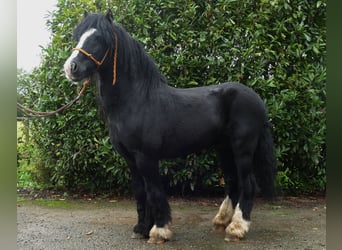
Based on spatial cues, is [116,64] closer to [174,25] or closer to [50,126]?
[174,25]

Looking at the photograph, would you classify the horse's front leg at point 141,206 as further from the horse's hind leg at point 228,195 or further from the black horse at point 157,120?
the horse's hind leg at point 228,195

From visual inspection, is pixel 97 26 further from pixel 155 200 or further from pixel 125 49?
pixel 155 200

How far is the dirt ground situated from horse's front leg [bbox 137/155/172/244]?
0.36 ft

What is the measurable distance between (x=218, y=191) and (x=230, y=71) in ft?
6.19

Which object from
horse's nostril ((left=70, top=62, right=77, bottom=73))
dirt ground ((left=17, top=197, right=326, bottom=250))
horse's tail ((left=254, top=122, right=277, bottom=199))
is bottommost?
dirt ground ((left=17, top=197, right=326, bottom=250))

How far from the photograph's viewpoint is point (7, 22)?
108 cm

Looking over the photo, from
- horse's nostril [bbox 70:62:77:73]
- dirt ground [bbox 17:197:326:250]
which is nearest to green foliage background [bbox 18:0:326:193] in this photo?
dirt ground [bbox 17:197:326:250]

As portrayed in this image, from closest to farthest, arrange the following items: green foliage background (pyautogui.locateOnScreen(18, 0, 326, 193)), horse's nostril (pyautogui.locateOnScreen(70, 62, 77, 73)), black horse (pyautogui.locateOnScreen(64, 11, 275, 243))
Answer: horse's nostril (pyautogui.locateOnScreen(70, 62, 77, 73)) → black horse (pyautogui.locateOnScreen(64, 11, 275, 243)) → green foliage background (pyautogui.locateOnScreen(18, 0, 326, 193))

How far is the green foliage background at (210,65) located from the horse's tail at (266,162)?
980 mm

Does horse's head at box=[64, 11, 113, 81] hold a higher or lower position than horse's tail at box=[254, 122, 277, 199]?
higher

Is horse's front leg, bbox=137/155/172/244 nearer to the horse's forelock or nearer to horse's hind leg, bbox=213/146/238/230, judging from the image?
horse's hind leg, bbox=213/146/238/230

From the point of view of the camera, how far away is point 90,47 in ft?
9.85

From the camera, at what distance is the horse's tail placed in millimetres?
3711

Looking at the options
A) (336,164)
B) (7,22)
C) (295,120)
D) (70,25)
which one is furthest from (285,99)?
(7,22)
